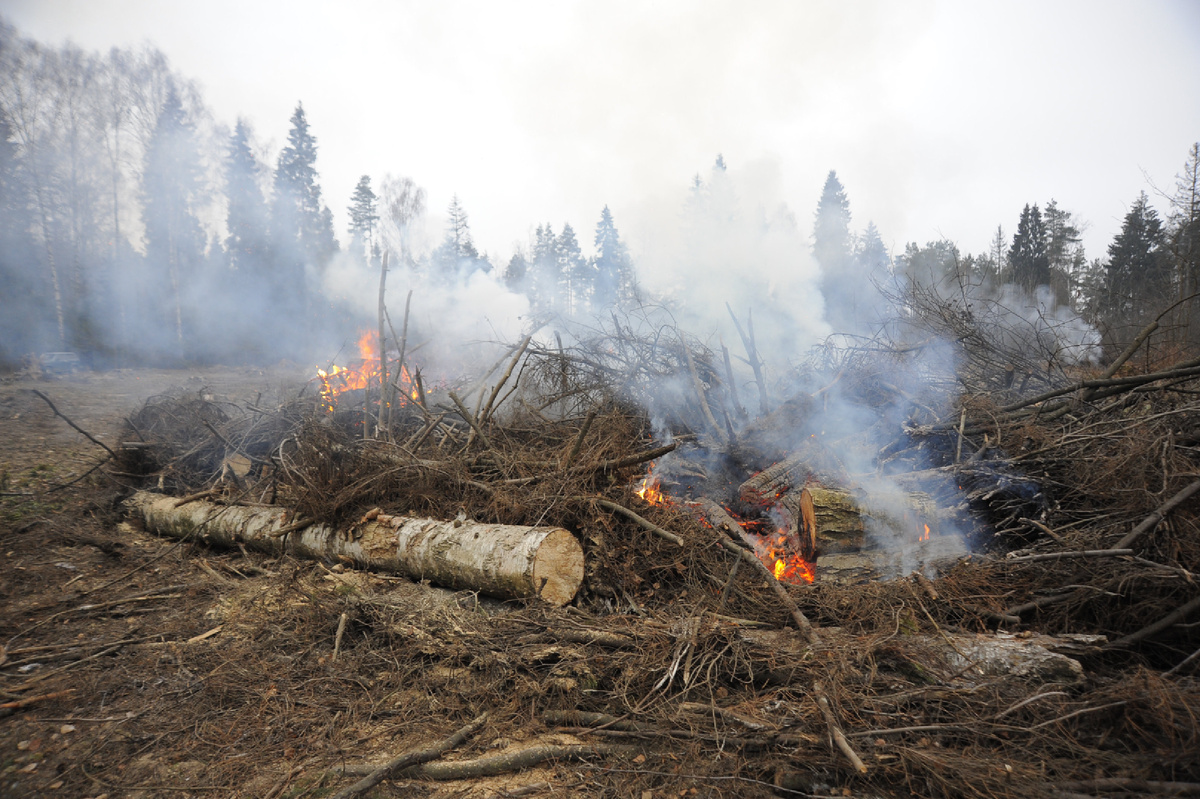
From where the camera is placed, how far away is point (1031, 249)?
28844mm

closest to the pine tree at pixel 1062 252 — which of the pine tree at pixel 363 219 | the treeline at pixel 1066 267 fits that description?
the treeline at pixel 1066 267

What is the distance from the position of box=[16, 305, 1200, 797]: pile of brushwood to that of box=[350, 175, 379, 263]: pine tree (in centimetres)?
2469

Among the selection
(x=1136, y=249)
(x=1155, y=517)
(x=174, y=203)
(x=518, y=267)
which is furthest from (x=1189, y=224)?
(x=174, y=203)

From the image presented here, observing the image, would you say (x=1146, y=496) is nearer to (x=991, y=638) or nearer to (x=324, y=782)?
(x=991, y=638)

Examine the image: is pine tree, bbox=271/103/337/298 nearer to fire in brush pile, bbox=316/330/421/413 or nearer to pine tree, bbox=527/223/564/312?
pine tree, bbox=527/223/564/312

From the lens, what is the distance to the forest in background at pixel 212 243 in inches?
643

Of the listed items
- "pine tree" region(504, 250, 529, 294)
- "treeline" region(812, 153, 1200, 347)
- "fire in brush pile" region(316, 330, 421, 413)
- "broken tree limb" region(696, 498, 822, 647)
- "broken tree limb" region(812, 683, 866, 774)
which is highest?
"pine tree" region(504, 250, 529, 294)

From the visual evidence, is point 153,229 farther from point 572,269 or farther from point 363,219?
point 572,269

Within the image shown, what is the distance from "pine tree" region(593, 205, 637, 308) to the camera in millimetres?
29109

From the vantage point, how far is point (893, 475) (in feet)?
18.6

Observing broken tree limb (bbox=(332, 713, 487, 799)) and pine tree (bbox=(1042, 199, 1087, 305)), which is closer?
broken tree limb (bbox=(332, 713, 487, 799))

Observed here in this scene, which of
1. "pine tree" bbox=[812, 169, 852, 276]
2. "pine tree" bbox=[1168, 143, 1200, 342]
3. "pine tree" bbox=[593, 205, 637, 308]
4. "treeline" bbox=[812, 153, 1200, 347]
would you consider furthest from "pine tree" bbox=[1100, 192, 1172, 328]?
"pine tree" bbox=[593, 205, 637, 308]

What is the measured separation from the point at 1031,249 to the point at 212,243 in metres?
40.5

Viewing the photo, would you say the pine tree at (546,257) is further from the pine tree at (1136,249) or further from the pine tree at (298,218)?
the pine tree at (1136,249)
